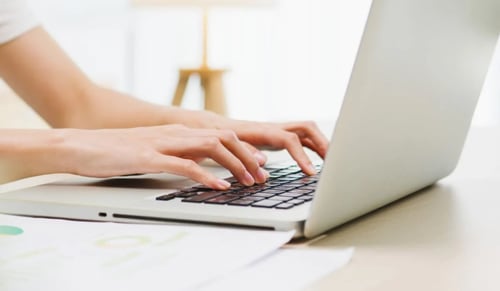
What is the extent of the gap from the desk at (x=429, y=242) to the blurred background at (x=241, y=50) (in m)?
2.52

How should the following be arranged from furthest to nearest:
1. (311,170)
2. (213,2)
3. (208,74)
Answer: (208,74)
(213,2)
(311,170)

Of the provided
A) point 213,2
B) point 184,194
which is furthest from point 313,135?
point 213,2

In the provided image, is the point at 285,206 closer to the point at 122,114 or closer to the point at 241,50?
the point at 122,114

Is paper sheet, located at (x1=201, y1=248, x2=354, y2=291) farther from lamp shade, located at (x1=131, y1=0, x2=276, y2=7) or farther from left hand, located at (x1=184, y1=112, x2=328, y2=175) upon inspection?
lamp shade, located at (x1=131, y1=0, x2=276, y2=7)

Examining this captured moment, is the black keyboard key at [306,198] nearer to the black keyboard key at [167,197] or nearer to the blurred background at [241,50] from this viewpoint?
the black keyboard key at [167,197]

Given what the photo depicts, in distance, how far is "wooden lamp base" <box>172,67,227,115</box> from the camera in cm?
276

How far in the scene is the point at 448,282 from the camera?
1.70 ft

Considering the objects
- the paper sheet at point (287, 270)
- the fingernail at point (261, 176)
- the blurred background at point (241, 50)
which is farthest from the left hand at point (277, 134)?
the blurred background at point (241, 50)

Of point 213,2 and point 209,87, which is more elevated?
point 213,2

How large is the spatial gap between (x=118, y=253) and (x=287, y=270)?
0.36 feet

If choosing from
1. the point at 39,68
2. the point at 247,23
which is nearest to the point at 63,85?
the point at 39,68

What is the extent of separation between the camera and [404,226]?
699 millimetres

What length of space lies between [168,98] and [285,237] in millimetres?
3076

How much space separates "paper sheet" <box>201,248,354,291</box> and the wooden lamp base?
7.15 feet
